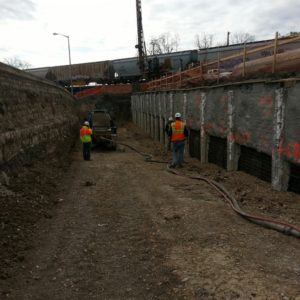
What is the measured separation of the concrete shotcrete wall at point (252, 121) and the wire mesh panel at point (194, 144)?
0.48 feet

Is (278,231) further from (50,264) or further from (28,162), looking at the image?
(28,162)

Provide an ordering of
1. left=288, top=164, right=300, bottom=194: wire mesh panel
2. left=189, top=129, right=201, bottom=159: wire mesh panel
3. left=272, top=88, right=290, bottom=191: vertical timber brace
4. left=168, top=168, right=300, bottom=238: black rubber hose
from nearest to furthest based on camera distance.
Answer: left=168, top=168, right=300, bottom=238: black rubber hose → left=288, top=164, right=300, bottom=194: wire mesh panel → left=272, top=88, right=290, bottom=191: vertical timber brace → left=189, top=129, right=201, bottom=159: wire mesh panel

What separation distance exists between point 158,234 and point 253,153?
4964mm

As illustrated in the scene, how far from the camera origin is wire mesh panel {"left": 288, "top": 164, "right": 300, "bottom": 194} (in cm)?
845

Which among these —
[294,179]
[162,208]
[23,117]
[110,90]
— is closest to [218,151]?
[294,179]

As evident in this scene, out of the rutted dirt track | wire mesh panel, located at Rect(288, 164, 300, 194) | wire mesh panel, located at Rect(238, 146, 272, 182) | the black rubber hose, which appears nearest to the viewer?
the rutted dirt track

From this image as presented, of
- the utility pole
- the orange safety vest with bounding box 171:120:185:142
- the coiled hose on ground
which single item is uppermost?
the utility pole

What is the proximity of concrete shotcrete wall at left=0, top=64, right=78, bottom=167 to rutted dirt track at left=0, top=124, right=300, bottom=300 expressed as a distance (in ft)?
6.52

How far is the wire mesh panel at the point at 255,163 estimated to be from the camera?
9.88m

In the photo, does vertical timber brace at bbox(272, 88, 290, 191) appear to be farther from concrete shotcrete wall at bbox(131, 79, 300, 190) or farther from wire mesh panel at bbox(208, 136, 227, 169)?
wire mesh panel at bbox(208, 136, 227, 169)

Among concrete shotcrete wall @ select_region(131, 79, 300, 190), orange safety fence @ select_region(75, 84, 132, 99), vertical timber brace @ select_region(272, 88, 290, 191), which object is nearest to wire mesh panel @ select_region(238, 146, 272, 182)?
concrete shotcrete wall @ select_region(131, 79, 300, 190)

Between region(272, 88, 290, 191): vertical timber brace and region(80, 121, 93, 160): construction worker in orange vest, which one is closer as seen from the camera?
region(272, 88, 290, 191): vertical timber brace

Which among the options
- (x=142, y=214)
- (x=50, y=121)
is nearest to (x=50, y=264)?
(x=142, y=214)

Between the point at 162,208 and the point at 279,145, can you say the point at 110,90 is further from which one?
the point at 279,145
